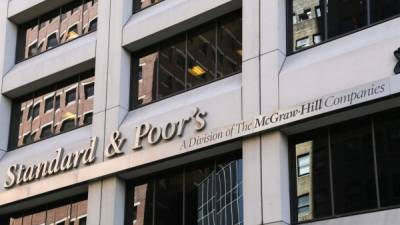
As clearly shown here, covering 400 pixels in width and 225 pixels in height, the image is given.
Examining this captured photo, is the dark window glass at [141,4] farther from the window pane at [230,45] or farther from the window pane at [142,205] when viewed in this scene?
the window pane at [142,205]

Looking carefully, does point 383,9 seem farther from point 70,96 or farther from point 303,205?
point 70,96

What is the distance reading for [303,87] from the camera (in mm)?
25141

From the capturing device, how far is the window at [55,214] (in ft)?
101

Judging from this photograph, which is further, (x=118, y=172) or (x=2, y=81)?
(x=2, y=81)

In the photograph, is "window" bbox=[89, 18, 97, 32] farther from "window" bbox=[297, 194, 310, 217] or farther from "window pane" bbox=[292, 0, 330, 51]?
"window" bbox=[297, 194, 310, 217]

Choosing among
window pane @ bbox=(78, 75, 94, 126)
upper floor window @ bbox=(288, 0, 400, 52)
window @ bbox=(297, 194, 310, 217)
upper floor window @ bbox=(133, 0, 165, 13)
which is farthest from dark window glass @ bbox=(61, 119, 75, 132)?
window @ bbox=(297, 194, 310, 217)

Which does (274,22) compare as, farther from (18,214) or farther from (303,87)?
(18,214)

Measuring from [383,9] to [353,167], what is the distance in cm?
456

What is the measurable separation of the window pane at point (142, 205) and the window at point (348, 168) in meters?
5.57

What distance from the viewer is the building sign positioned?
23.8 meters

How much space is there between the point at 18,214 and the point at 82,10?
812 centimetres

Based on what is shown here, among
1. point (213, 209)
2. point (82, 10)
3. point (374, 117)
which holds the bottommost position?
point (213, 209)

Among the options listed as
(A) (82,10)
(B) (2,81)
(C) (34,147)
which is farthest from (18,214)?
(A) (82,10)

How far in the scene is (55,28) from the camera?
116 ft
